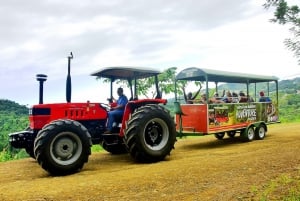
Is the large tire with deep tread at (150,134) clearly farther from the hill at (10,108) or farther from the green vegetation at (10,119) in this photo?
the hill at (10,108)

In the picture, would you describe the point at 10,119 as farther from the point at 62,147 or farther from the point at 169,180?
the point at 169,180

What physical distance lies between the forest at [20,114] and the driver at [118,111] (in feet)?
4.86

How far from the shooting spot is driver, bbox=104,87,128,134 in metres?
8.73

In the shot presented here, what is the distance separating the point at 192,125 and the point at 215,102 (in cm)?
110

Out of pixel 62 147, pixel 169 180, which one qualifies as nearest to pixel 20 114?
pixel 62 147

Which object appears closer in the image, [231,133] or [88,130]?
[88,130]

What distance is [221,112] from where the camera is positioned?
11.8 m

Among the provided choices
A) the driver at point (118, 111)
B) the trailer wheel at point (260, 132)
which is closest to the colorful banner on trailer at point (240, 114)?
A: the trailer wheel at point (260, 132)

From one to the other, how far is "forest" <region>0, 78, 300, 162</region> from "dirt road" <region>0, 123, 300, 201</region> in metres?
2.35

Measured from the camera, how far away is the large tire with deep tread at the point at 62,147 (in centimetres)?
686

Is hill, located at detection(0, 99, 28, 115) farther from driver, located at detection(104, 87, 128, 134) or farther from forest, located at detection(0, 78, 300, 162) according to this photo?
driver, located at detection(104, 87, 128, 134)

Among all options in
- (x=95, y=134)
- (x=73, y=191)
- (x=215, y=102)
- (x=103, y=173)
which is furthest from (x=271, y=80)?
(x=73, y=191)

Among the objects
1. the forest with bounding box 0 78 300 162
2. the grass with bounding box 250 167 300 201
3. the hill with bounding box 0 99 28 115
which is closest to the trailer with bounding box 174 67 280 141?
the forest with bounding box 0 78 300 162

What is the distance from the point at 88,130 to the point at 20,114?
24496 millimetres
